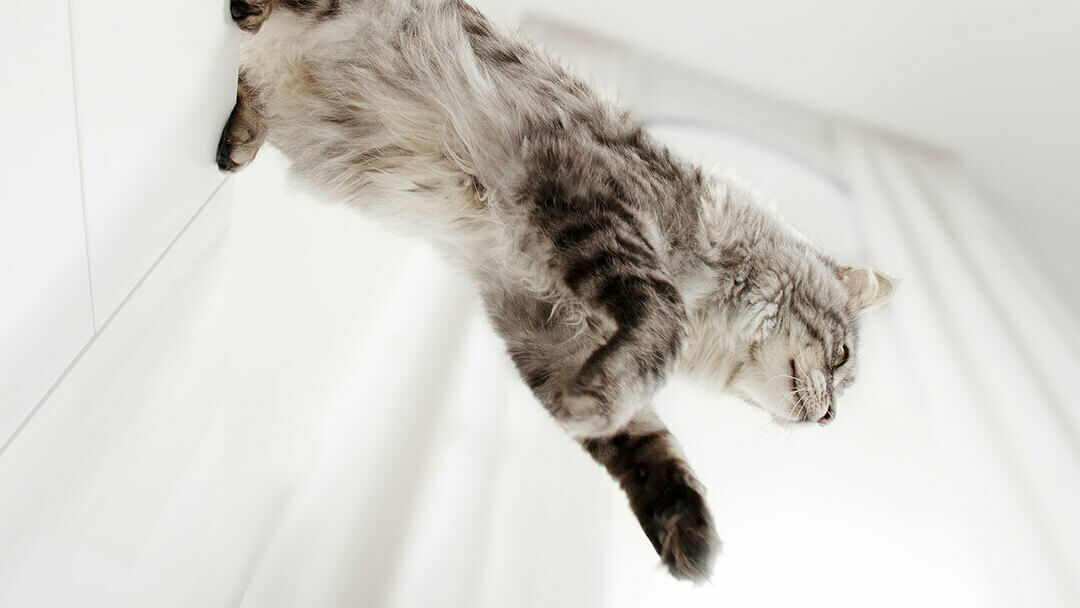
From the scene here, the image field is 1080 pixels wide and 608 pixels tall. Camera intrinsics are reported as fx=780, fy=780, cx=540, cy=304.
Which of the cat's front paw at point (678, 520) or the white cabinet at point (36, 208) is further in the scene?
the cat's front paw at point (678, 520)

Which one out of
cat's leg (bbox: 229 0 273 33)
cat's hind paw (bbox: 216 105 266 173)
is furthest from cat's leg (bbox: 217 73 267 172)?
cat's leg (bbox: 229 0 273 33)

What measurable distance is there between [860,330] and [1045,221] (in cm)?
106

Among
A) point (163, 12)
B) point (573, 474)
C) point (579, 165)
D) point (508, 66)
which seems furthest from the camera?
point (573, 474)

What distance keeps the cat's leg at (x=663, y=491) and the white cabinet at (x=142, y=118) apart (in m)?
0.66

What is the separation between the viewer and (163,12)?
803 mm

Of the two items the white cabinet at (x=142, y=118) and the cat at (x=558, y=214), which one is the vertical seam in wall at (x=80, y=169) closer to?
the white cabinet at (x=142, y=118)

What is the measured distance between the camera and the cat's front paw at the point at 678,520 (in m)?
1.01

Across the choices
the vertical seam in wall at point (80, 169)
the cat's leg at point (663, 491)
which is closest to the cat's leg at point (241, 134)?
the vertical seam in wall at point (80, 169)

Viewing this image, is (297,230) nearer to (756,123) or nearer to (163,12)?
(163,12)

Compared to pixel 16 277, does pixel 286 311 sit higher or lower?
lower

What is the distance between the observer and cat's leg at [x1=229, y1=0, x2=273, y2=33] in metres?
1.02

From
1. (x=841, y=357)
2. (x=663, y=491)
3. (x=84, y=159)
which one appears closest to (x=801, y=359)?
(x=841, y=357)

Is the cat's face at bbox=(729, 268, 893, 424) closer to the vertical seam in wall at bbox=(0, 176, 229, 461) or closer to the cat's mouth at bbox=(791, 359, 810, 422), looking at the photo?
the cat's mouth at bbox=(791, 359, 810, 422)

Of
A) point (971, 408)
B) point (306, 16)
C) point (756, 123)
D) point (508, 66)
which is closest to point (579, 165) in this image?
point (508, 66)
